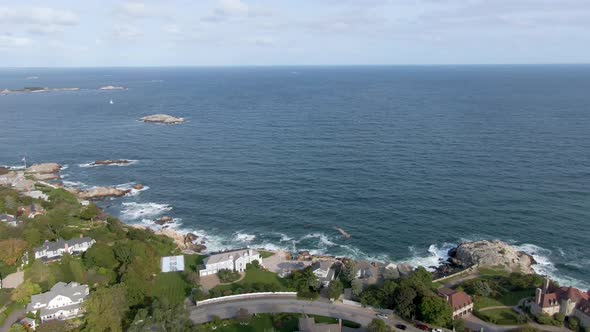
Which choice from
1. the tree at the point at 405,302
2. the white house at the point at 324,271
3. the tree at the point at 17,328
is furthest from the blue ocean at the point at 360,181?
the tree at the point at 17,328

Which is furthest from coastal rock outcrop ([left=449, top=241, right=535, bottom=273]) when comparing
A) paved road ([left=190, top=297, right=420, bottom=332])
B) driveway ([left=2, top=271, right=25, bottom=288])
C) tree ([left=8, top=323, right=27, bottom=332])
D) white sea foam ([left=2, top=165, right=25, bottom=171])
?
white sea foam ([left=2, top=165, right=25, bottom=171])

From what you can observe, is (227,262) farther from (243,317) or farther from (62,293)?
(62,293)

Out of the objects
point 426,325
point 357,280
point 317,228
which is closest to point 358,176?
point 317,228

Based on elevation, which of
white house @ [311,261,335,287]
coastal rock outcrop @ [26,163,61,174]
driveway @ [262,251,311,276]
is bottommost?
driveway @ [262,251,311,276]

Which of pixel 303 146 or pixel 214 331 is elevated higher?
pixel 303 146

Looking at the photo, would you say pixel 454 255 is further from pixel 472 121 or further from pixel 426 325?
pixel 472 121

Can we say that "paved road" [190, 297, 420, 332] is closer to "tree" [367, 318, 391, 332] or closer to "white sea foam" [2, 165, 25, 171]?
"tree" [367, 318, 391, 332]
